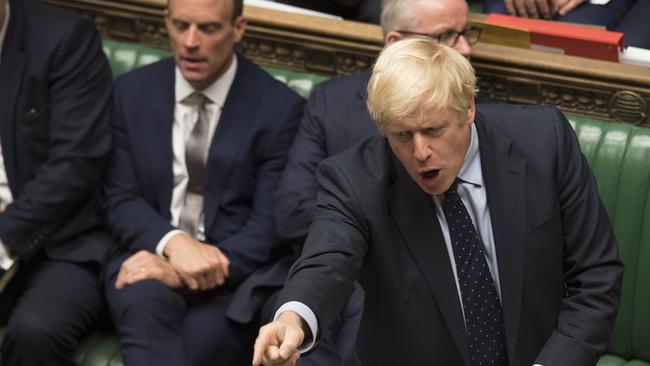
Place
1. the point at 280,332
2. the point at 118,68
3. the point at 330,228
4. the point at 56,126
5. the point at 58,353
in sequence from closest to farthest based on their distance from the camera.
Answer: the point at 280,332
the point at 330,228
the point at 58,353
the point at 56,126
the point at 118,68

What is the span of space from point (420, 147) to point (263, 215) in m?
1.11

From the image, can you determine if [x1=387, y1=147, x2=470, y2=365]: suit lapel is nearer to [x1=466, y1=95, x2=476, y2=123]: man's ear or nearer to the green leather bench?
[x1=466, y1=95, x2=476, y2=123]: man's ear

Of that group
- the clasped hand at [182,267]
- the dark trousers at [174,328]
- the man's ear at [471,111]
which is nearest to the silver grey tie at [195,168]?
the clasped hand at [182,267]

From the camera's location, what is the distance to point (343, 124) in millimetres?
3023

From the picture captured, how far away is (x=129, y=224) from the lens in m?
3.19

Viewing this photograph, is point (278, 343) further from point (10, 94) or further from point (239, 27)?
point (10, 94)

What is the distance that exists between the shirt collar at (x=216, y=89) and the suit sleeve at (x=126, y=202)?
17 cm

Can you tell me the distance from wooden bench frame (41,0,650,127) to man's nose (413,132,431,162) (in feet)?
3.47

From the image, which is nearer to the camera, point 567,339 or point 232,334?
point 567,339

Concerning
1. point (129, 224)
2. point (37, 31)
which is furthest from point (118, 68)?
point (129, 224)

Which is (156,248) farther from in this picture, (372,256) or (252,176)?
(372,256)

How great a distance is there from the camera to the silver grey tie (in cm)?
320

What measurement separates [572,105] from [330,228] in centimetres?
118

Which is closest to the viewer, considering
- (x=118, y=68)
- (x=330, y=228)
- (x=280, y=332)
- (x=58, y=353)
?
(x=280, y=332)
